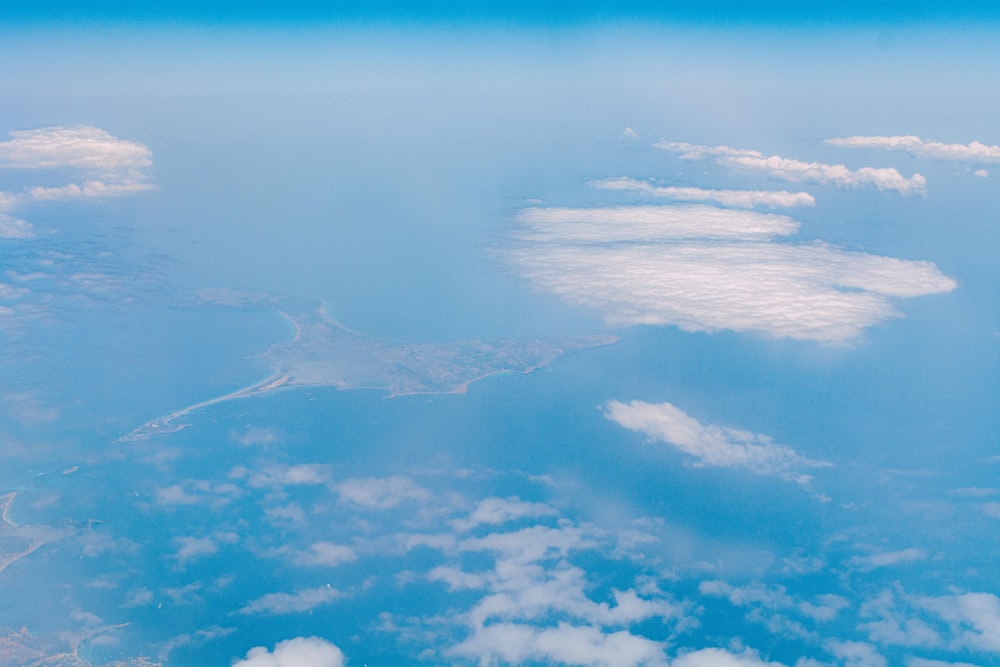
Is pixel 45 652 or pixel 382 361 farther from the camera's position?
pixel 382 361

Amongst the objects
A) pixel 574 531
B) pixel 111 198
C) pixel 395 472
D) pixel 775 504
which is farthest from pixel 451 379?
pixel 111 198

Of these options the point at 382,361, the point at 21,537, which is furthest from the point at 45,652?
the point at 382,361

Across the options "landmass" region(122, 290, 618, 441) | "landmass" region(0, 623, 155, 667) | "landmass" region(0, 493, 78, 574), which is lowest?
"landmass" region(0, 623, 155, 667)

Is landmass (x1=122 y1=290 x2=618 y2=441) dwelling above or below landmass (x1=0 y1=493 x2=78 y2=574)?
above

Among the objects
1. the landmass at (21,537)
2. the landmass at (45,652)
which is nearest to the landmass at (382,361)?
the landmass at (21,537)

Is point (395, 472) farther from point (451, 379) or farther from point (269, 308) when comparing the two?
point (269, 308)

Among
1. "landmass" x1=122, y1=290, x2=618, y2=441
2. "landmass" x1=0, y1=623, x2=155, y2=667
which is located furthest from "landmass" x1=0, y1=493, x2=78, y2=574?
"landmass" x1=122, y1=290, x2=618, y2=441

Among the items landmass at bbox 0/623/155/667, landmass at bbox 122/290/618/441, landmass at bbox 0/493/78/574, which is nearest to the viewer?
landmass at bbox 0/623/155/667

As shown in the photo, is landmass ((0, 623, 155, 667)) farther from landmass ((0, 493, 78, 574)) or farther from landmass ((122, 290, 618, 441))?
landmass ((122, 290, 618, 441))

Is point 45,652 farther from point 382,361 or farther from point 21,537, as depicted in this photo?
point 382,361
